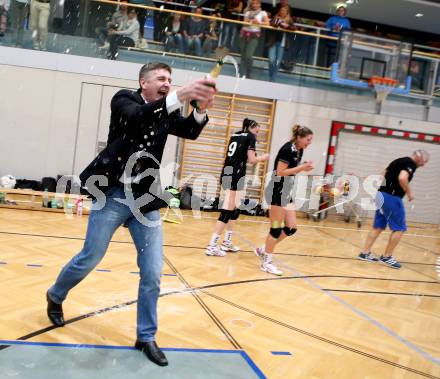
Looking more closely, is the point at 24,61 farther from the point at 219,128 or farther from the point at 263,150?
the point at 263,150

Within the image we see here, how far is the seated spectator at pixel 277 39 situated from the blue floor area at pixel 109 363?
979cm

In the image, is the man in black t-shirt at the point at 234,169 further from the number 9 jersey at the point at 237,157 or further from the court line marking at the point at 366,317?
the court line marking at the point at 366,317

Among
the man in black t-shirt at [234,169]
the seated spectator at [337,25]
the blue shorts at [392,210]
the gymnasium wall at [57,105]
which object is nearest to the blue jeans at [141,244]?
the man in black t-shirt at [234,169]

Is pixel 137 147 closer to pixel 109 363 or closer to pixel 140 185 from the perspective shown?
pixel 140 185

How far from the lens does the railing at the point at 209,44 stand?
11.1 meters

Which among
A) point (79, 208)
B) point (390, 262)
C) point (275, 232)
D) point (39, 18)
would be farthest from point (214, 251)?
point (39, 18)

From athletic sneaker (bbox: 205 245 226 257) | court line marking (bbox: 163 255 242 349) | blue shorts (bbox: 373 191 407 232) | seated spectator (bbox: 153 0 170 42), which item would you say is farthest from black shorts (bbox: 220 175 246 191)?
seated spectator (bbox: 153 0 170 42)

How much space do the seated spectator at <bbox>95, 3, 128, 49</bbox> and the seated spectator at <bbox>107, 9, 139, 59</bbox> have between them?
0.08m

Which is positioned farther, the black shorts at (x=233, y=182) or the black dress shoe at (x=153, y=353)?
the black shorts at (x=233, y=182)

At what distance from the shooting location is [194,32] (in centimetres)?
1157

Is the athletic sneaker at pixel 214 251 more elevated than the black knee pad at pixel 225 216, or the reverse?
the black knee pad at pixel 225 216

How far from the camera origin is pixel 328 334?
406 centimetres

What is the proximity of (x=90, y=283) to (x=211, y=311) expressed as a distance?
1235 mm

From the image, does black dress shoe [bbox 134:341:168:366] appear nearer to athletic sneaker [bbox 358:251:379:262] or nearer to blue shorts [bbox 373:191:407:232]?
blue shorts [bbox 373:191:407:232]
